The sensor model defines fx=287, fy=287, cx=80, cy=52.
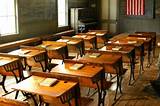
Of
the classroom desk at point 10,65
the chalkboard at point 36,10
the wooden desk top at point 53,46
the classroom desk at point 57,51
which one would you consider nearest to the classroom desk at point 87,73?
the classroom desk at point 10,65

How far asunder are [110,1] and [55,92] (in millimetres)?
10263

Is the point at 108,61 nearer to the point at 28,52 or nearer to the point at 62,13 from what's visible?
the point at 28,52

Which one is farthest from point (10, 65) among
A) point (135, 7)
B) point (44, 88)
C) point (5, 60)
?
point (135, 7)

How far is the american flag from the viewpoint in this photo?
39.3 ft

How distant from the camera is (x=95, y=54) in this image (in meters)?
4.96

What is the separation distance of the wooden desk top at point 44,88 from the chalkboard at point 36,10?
497cm

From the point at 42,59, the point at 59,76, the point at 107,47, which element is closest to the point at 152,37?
the point at 107,47

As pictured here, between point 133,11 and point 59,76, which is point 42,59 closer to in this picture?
point 59,76

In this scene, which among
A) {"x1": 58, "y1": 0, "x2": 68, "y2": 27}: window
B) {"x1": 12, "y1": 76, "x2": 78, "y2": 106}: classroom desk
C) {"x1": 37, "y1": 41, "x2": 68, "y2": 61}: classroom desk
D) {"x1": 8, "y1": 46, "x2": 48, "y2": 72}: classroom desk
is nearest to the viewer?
{"x1": 12, "y1": 76, "x2": 78, "y2": 106}: classroom desk

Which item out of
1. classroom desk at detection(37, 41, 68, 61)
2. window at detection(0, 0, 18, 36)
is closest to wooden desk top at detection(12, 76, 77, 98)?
classroom desk at detection(37, 41, 68, 61)

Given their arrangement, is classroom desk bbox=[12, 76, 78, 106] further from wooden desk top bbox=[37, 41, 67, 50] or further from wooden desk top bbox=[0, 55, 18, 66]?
wooden desk top bbox=[37, 41, 67, 50]

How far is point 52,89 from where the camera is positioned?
304cm

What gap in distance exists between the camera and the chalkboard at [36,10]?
316 inches

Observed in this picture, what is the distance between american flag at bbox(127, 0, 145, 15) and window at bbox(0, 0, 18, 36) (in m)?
6.01
